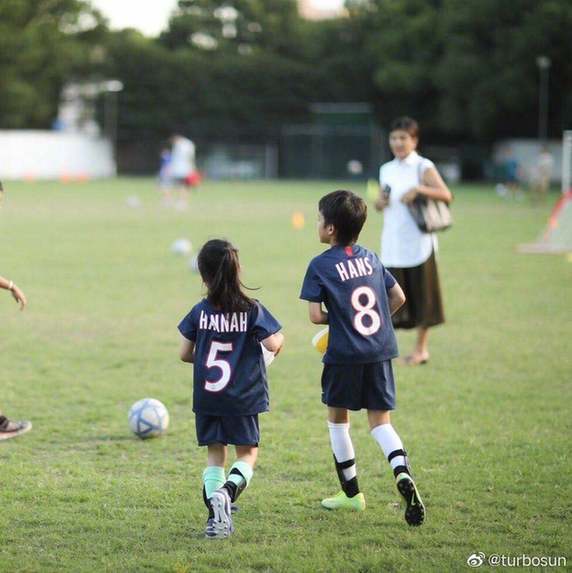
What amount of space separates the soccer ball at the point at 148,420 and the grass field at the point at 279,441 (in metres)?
0.10

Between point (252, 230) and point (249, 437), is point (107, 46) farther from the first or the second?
point (249, 437)

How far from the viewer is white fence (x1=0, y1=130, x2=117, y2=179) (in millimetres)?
53406

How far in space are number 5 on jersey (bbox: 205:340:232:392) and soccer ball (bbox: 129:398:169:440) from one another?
1.87 m

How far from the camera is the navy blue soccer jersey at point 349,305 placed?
16.5 ft

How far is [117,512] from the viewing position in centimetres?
513

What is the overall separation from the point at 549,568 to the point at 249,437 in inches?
58.5

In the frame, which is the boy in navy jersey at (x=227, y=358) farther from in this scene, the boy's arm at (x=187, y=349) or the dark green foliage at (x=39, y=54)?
the dark green foliage at (x=39, y=54)

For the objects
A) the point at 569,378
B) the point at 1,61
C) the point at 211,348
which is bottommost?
the point at 569,378

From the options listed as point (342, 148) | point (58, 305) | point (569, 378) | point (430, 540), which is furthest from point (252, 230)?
point (342, 148)

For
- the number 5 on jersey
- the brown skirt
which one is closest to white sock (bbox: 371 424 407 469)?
the number 5 on jersey

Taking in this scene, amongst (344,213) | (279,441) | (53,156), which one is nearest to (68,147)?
(53,156)

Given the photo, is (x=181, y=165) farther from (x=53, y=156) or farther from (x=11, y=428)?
(x=11, y=428)

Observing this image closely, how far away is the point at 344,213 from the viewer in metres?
5.06

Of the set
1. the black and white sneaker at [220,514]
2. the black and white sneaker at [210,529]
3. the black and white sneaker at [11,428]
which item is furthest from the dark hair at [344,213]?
the black and white sneaker at [11,428]
